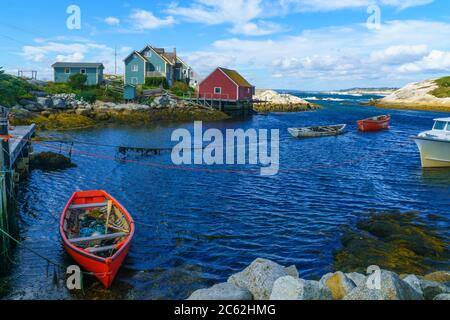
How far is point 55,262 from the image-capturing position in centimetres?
1436

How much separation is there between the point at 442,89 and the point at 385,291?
129 m

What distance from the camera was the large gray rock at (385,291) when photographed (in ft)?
27.9

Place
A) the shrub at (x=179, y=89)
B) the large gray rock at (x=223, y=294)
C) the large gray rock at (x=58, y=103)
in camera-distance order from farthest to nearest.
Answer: the shrub at (x=179, y=89)
the large gray rock at (x=58, y=103)
the large gray rock at (x=223, y=294)

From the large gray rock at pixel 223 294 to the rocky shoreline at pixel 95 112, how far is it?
39553 mm

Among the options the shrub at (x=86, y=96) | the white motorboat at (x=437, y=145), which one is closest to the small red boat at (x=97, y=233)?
the white motorboat at (x=437, y=145)

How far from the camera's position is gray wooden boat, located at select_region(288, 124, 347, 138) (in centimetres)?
4869

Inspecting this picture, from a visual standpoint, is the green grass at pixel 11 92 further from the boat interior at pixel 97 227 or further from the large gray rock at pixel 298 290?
the large gray rock at pixel 298 290

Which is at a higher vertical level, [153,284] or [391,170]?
[391,170]

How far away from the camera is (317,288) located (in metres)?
8.70

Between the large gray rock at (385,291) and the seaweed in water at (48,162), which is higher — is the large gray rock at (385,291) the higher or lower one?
the lower one
